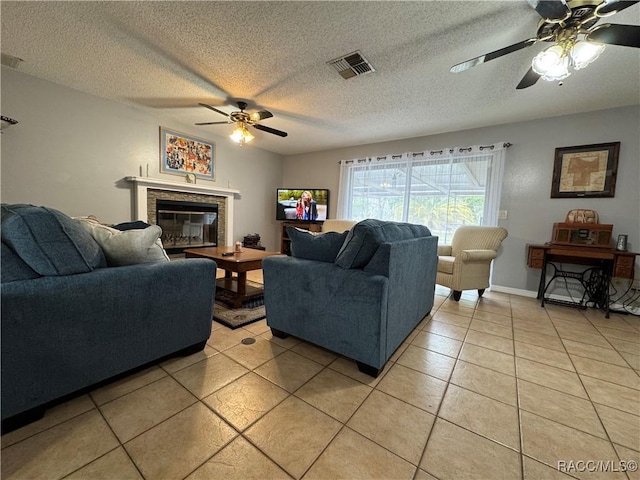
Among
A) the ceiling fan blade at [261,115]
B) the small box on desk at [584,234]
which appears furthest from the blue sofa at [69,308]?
the small box on desk at [584,234]

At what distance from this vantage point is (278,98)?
3.04m

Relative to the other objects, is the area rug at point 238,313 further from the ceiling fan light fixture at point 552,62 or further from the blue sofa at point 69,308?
the ceiling fan light fixture at point 552,62

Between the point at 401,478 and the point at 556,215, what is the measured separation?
12.6ft

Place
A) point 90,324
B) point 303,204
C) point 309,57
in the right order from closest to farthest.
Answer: point 90,324 < point 309,57 < point 303,204

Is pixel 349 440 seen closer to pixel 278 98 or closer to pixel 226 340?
pixel 226 340

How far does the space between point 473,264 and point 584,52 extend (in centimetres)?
208

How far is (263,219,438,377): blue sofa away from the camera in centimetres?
148

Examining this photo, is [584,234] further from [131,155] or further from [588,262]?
[131,155]

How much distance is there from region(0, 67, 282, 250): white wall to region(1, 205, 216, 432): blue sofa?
2.58 m

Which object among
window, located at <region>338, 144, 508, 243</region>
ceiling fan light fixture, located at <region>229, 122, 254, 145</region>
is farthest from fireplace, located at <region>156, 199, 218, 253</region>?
window, located at <region>338, 144, 508, 243</region>

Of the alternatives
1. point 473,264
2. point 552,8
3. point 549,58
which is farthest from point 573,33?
point 473,264

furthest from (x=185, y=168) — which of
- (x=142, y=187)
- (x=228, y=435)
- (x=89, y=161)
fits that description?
(x=228, y=435)

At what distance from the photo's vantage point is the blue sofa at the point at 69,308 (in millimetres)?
1000

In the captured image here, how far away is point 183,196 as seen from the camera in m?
4.11
